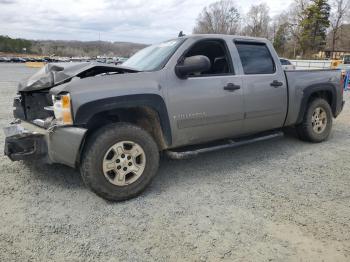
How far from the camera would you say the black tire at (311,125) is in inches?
212

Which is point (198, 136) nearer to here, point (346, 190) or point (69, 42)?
point (346, 190)

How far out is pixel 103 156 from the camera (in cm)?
322

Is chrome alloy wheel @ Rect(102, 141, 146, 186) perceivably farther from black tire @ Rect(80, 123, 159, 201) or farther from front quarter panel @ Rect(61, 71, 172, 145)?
front quarter panel @ Rect(61, 71, 172, 145)

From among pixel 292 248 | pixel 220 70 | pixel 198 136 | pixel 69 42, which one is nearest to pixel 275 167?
pixel 198 136

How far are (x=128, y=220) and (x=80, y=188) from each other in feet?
3.12

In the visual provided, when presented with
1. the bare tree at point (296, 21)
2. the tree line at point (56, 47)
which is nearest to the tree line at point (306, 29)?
the bare tree at point (296, 21)

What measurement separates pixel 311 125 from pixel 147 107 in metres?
3.29

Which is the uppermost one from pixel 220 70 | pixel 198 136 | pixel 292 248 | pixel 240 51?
pixel 240 51

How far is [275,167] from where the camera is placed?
174 inches

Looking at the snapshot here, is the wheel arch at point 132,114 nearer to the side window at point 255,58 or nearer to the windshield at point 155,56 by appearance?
the windshield at point 155,56

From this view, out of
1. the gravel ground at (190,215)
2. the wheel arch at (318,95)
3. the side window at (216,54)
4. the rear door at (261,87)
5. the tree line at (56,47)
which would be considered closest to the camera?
the gravel ground at (190,215)

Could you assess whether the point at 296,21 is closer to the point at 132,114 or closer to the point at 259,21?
the point at 259,21

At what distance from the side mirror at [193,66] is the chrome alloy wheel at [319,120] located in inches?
113

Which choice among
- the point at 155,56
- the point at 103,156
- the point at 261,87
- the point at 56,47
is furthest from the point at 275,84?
the point at 56,47
